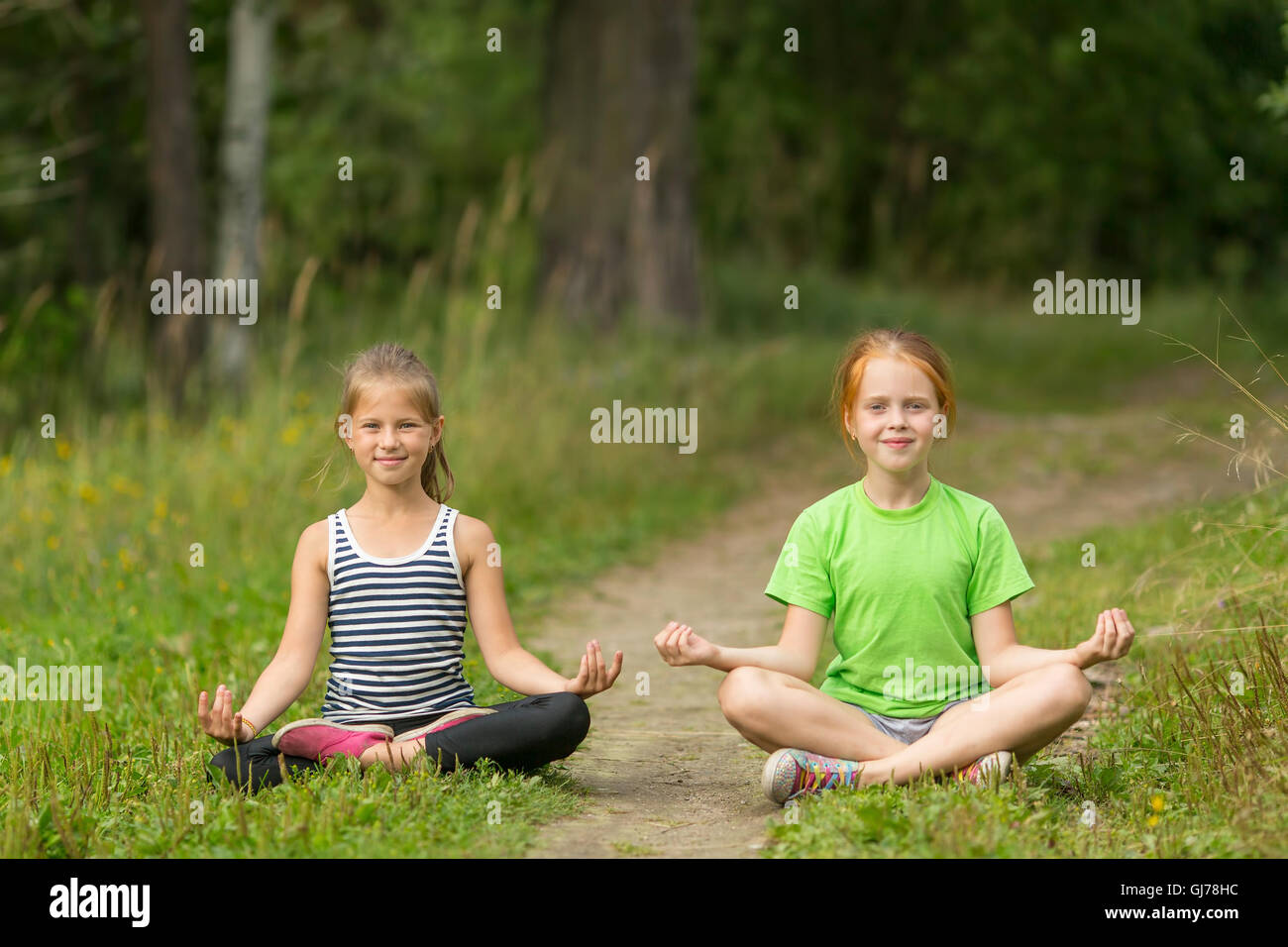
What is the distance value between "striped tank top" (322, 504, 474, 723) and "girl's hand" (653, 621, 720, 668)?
781 millimetres

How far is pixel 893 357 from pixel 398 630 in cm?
154

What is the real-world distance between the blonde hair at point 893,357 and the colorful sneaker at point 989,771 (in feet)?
3.02

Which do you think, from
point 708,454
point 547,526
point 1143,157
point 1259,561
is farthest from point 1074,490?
point 1143,157

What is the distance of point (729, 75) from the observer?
78.1 ft

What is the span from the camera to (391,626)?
4230 mm

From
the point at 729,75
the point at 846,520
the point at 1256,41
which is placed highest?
the point at 729,75

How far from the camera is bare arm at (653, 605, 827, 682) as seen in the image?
Result: 379 centimetres

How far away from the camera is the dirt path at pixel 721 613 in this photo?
158 inches

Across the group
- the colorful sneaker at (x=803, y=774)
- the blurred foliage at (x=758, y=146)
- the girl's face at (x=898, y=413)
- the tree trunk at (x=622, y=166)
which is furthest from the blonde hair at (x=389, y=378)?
the tree trunk at (x=622, y=166)

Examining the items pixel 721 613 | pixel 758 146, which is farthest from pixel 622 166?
pixel 758 146

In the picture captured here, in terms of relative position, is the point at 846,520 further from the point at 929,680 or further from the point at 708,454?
the point at 708,454

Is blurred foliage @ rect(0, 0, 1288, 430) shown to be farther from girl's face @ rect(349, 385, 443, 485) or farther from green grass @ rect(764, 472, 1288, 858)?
girl's face @ rect(349, 385, 443, 485)

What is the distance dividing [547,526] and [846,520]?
15.5ft

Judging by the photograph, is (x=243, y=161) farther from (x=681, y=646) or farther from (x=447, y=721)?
(x=681, y=646)
